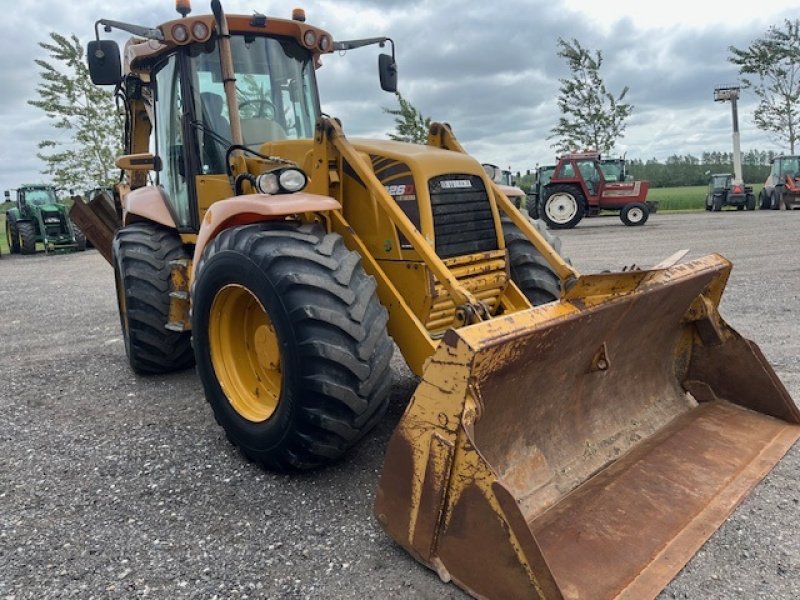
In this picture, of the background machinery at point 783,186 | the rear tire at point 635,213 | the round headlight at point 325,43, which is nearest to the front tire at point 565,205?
the rear tire at point 635,213

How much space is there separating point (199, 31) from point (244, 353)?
2131 mm

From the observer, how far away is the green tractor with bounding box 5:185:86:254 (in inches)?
797

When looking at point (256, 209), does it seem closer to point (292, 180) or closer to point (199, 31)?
point (292, 180)

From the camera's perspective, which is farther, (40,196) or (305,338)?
(40,196)

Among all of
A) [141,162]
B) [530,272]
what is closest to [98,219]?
[141,162]

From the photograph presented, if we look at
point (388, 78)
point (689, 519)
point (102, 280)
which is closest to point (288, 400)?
point (689, 519)

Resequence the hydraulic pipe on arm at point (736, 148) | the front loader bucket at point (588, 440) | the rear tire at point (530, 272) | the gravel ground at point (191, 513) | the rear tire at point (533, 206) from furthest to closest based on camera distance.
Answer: the hydraulic pipe on arm at point (736, 148)
the rear tire at point (533, 206)
the rear tire at point (530, 272)
the gravel ground at point (191, 513)
the front loader bucket at point (588, 440)

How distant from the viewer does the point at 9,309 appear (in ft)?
31.7

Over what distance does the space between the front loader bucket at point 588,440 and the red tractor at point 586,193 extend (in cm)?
1793

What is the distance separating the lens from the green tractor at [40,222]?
2023 cm

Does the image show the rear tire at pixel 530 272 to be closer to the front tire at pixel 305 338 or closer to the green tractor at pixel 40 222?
the front tire at pixel 305 338

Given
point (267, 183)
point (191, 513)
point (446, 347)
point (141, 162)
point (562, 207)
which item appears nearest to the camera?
point (446, 347)

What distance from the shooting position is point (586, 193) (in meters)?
21.2

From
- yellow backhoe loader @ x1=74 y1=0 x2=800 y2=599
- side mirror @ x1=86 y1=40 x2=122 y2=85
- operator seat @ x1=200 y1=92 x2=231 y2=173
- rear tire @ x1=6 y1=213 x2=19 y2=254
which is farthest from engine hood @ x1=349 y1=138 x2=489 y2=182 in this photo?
rear tire @ x1=6 y1=213 x2=19 y2=254
